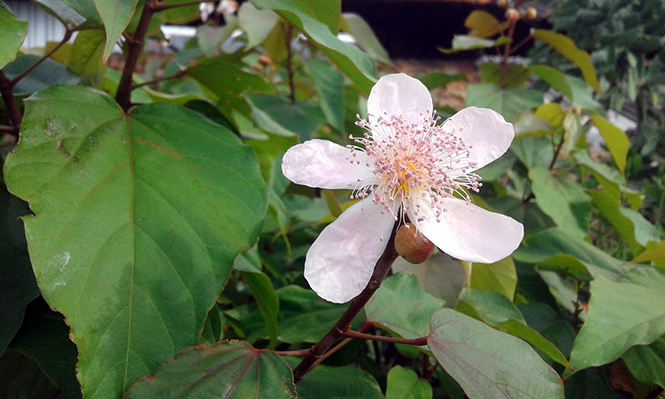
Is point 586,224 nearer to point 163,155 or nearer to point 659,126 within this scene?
point 163,155

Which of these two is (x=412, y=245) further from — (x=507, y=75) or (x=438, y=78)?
(x=507, y=75)

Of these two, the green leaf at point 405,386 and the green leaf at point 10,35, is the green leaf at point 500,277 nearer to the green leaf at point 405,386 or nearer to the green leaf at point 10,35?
the green leaf at point 405,386

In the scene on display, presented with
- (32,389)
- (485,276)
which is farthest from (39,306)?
(485,276)

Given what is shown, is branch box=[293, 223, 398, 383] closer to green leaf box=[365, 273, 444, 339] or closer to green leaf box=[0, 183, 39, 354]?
green leaf box=[365, 273, 444, 339]

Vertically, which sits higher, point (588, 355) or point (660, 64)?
point (588, 355)

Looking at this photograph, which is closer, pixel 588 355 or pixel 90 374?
pixel 90 374

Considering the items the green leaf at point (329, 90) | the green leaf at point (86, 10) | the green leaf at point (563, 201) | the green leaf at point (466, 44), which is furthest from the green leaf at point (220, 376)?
the green leaf at point (466, 44)

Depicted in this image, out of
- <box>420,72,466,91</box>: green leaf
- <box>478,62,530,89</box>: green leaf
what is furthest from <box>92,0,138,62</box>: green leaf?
<box>478,62,530,89</box>: green leaf
